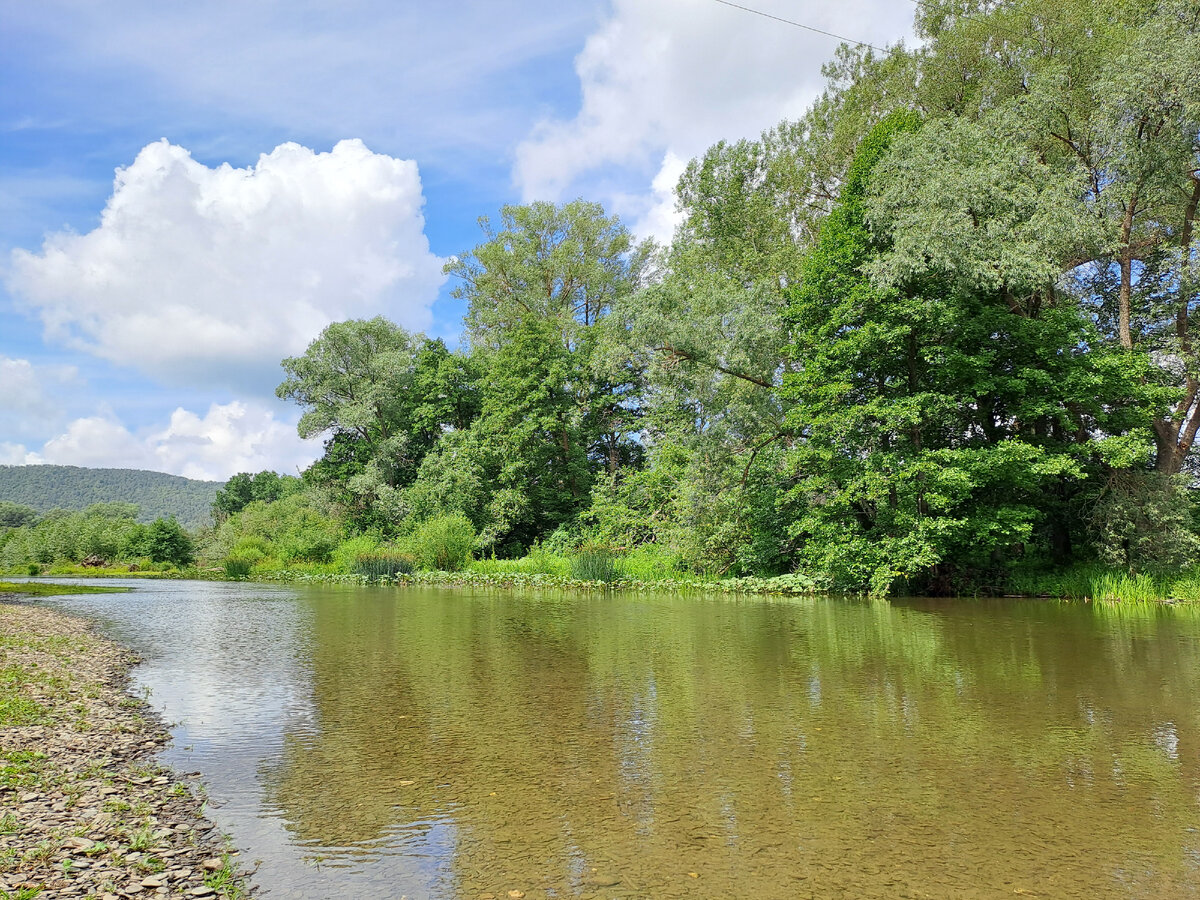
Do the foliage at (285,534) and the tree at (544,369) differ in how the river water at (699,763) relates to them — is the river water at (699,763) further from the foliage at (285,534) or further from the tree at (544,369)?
the foliage at (285,534)

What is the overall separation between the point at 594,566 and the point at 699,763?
1932cm

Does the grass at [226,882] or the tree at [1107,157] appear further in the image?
the tree at [1107,157]

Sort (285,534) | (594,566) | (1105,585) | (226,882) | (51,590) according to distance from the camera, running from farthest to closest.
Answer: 1. (285,534)
2. (51,590)
3. (594,566)
4. (1105,585)
5. (226,882)

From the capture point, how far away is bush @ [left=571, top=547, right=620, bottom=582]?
24391 mm

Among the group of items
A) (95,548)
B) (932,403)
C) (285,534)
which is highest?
(932,403)

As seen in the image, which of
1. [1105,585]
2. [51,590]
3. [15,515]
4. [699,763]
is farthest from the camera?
[15,515]

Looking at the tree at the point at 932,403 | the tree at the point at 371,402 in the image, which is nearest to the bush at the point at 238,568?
Result: the tree at the point at 371,402

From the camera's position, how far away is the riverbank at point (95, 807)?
339cm

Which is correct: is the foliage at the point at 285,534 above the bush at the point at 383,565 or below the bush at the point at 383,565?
above

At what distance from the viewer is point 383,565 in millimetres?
29281

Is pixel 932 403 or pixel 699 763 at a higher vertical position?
pixel 932 403

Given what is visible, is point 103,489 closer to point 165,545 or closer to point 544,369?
point 165,545

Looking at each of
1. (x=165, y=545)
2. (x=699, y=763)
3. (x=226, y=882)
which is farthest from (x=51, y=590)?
(x=699, y=763)

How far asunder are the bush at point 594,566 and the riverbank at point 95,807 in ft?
57.1
